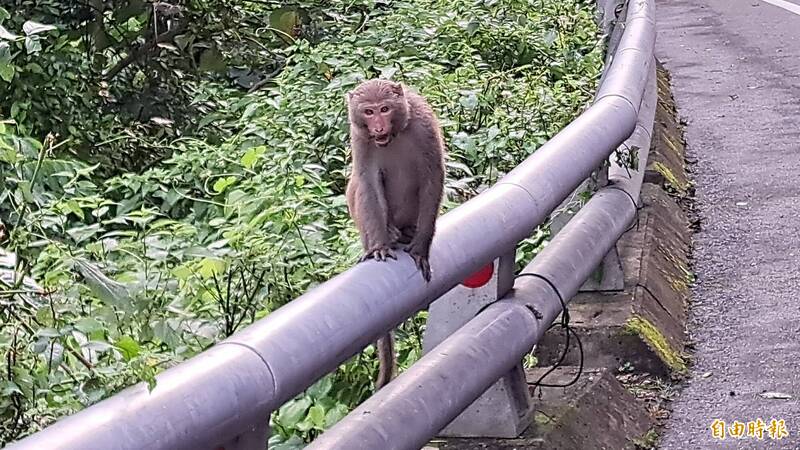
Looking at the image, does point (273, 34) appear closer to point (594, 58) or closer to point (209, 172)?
point (594, 58)

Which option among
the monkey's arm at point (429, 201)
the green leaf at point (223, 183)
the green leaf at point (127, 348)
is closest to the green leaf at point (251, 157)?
the green leaf at point (223, 183)

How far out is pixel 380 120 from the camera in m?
4.18

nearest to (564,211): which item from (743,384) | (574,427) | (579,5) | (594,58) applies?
(743,384)

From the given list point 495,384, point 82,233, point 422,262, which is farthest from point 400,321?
point 82,233

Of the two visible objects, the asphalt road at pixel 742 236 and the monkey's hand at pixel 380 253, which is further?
the asphalt road at pixel 742 236

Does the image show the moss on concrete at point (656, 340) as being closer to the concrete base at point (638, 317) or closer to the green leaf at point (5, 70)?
the concrete base at point (638, 317)

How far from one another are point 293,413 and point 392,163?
2.79 ft

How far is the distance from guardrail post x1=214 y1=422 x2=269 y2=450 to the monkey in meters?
1.74

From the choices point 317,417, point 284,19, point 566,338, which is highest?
point 317,417

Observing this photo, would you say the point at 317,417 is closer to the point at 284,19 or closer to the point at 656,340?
the point at 656,340

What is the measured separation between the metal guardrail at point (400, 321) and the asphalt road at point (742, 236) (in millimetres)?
569

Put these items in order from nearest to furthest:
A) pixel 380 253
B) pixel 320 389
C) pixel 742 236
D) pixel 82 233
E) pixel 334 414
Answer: pixel 380 253, pixel 334 414, pixel 320 389, pixel 82 233, pixel 742 236

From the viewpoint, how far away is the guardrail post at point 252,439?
90.4 inches

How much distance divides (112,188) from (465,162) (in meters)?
1.82
